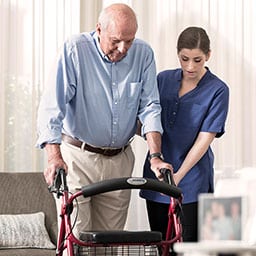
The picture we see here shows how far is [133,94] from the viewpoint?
3.37 metres

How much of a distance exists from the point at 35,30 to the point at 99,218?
6.35 ft

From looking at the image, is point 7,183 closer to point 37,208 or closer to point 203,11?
point 37,208

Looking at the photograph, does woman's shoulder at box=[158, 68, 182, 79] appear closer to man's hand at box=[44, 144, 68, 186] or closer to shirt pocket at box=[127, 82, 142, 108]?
shirt pocket at box=[127, 82, 142, 108]

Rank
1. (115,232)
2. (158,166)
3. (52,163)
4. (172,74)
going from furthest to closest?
(172,74) → (158,166) → (52,163) → (115,232)

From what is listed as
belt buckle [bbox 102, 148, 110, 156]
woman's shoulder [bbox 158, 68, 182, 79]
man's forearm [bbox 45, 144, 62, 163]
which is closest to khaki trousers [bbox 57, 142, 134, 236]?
belt buckle [bbox 102, 148, 110, 156]

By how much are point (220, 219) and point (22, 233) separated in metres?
3.04

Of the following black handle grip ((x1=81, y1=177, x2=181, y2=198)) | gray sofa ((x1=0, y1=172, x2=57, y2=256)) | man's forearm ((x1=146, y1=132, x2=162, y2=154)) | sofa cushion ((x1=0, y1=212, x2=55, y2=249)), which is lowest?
sofa cushion ((x1=0, y1=212, x2=55, y2=249))

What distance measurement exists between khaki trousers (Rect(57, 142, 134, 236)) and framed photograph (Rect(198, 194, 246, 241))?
1.78 metres

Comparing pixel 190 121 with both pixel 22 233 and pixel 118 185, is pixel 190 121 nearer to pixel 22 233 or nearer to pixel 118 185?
pixel 118 185

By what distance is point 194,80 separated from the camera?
361 centimetres

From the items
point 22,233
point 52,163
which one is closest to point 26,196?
point 22,233

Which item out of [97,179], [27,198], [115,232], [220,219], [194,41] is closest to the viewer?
[220,219]

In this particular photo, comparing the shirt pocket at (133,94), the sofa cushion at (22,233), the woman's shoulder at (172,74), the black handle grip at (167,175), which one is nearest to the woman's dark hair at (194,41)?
the woman's shoulder at (172,74)

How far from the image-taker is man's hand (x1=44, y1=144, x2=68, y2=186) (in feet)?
9.66
